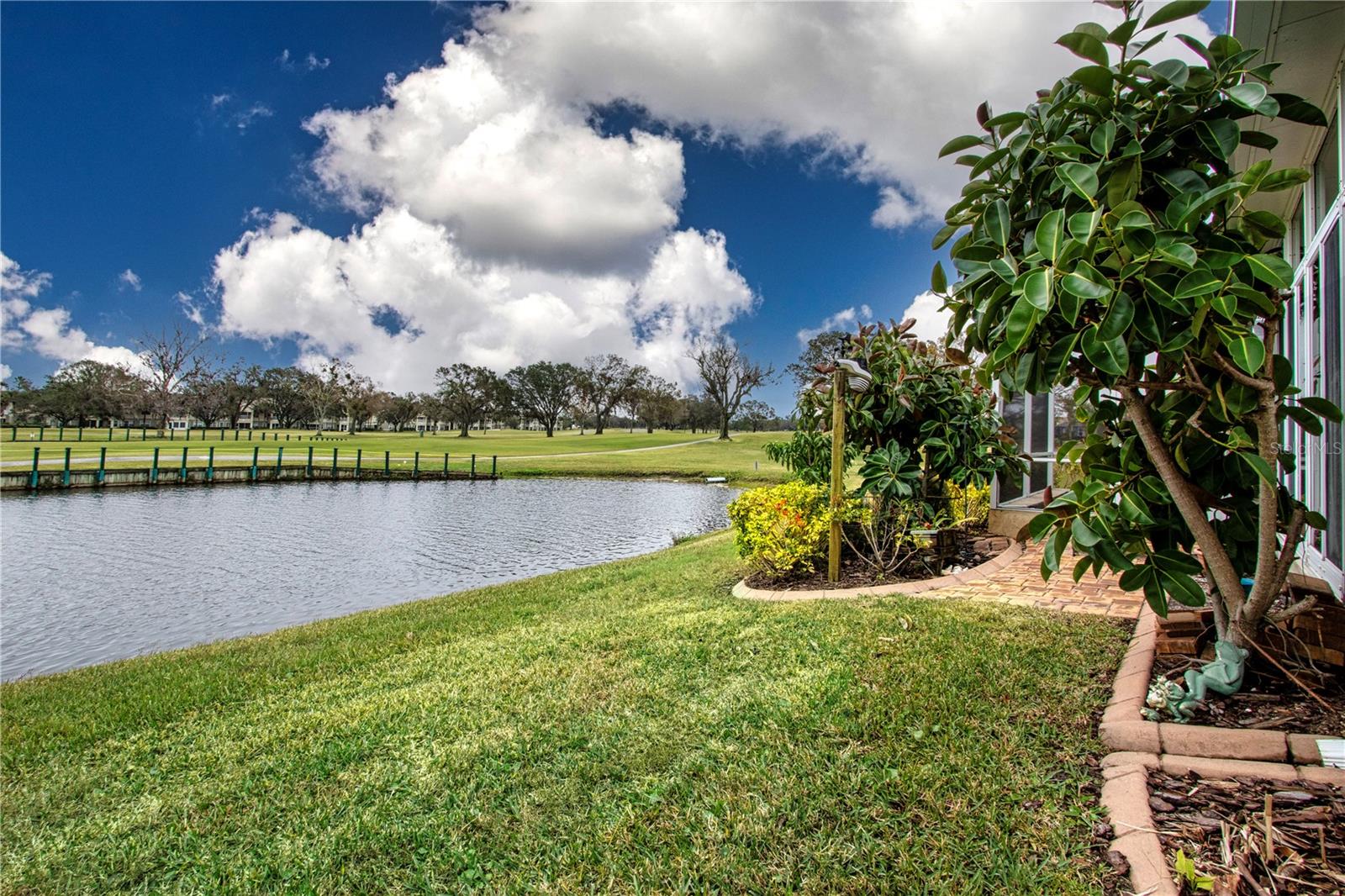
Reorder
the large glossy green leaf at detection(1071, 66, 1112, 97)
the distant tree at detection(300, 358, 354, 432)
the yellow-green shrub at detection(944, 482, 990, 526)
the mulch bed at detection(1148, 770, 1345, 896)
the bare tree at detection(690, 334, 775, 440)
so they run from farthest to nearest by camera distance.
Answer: the distant tree at detection(300, 358, 354, 432) → the bare tree at detection(690, 334, 775, 440) → the yellow-green shrub at detection(944, 482, 990, 526) → the large glossy green leaf at detection(1071, 66, 1112, 97) → the mulch bed at detection(1148, 770, 1345, 896)

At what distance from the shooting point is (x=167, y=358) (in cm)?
4859

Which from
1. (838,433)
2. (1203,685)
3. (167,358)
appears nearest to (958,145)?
(1203,685)

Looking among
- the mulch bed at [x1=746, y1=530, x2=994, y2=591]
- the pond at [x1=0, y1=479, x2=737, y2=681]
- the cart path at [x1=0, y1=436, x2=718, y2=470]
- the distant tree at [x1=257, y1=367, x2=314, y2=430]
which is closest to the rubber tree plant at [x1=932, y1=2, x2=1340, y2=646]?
the mulch bed at [x1=746, y1=530, x2=994, y2=591]

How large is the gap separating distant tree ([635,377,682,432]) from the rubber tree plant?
62905mm

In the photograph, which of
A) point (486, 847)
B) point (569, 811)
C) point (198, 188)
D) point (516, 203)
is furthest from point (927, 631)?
point (198, 188)

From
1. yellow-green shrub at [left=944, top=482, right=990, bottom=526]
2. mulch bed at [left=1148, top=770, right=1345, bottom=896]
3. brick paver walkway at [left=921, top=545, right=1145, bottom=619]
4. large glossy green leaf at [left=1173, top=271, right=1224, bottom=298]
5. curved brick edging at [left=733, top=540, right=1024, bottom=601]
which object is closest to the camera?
mulch bed at [left=1148, top=770, right=1345, bottom=896]

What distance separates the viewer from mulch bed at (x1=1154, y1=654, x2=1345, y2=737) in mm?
1872

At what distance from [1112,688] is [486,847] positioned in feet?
7.54

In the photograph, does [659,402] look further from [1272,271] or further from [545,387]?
Result: [1272,271]

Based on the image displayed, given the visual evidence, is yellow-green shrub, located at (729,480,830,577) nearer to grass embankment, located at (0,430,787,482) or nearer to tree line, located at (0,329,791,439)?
grass embankment, located at (0,430,787,482)

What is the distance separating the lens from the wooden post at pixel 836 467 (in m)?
4.83

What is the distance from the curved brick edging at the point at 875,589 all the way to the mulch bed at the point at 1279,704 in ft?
7.09

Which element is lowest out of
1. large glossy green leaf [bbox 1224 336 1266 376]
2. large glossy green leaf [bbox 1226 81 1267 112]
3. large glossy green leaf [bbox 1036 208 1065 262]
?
large glossy green leaf [bbox 1224 336 1266 376]

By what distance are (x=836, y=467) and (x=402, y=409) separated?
74.1 meters
